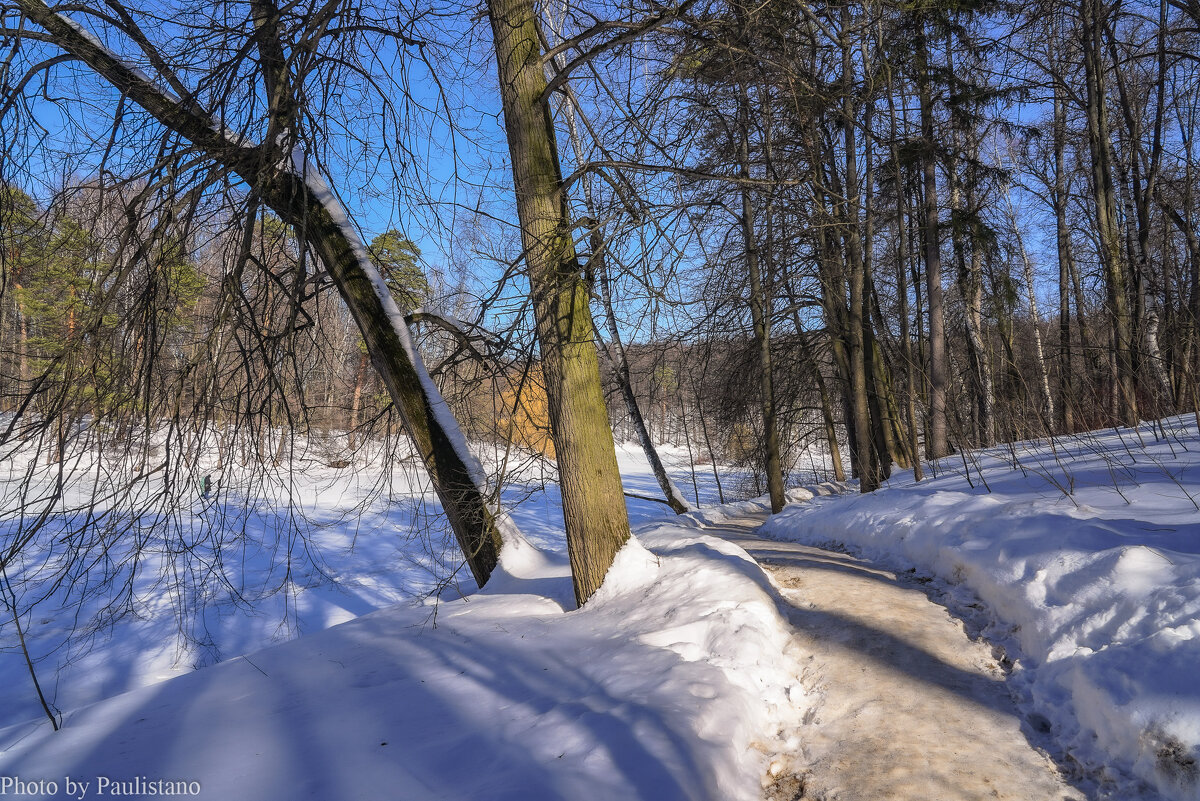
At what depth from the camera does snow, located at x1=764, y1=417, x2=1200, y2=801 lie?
8.41 ft

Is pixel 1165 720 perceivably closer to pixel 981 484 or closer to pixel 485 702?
pixel 485 702

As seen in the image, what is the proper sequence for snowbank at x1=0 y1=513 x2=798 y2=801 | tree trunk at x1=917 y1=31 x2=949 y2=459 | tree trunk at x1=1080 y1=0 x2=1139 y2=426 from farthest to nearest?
tree trunk at x1=917 y1=31 x2=949 y2=459 → tree trunk at x1=1080 y1=0 x2=1139 y2=426 → snowbank at x1=0 y1=513 x2=798 y2=801

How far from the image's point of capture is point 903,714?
329 cm

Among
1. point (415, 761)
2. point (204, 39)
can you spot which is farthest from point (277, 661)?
point (204, 39)

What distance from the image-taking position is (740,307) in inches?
472

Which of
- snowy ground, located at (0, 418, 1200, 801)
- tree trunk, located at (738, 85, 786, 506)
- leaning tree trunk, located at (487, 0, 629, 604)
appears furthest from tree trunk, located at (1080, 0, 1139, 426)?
leaning tree trunk, located at (487, 0, 629, 604)

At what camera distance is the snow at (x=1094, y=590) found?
8.41 ft

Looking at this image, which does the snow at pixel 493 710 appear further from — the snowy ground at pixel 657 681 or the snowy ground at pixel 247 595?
the snowy ground at pixel 247 595

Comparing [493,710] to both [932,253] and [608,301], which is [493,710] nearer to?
[608,301]

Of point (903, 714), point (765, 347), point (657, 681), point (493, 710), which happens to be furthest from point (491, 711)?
point (765, 347)

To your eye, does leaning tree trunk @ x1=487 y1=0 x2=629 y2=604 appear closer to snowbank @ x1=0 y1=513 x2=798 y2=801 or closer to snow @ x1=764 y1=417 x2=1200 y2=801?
snowbank @ x1=0 y1=513 x2=798 y2=801

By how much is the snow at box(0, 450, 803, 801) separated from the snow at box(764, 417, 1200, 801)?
1.33 metres

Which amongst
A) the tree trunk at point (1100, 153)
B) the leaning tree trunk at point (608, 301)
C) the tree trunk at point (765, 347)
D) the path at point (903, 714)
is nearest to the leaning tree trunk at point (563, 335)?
the leaning tree trunk at point (608, 301)

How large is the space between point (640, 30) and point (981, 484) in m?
6.61
